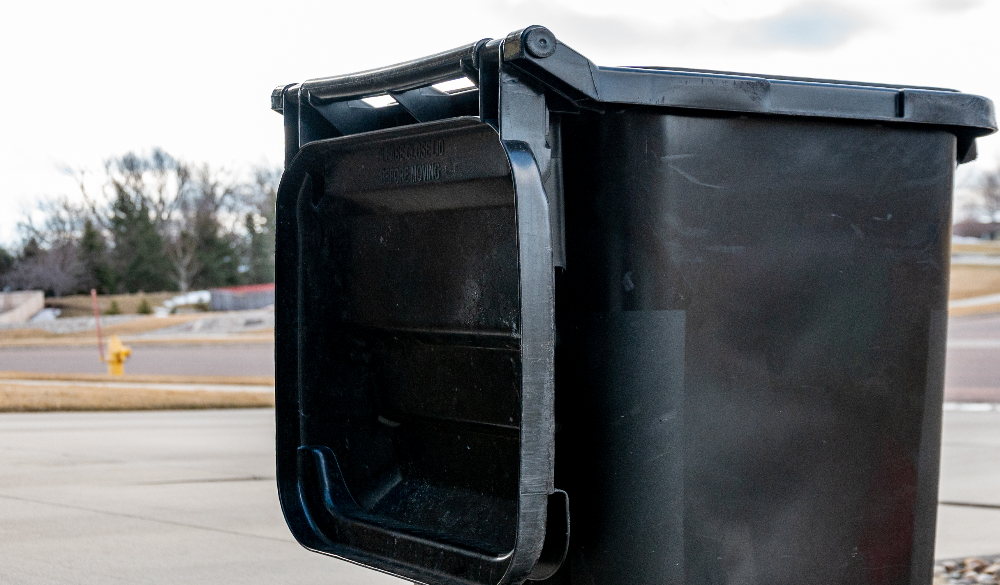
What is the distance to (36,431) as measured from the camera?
25.6 feet

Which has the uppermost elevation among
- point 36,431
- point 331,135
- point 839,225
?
point 331,135

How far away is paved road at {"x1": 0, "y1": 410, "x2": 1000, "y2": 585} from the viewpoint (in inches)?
150

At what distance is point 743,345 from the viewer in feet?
A: 6.57

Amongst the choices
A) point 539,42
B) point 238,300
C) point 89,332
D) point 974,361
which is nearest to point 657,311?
point 539,42

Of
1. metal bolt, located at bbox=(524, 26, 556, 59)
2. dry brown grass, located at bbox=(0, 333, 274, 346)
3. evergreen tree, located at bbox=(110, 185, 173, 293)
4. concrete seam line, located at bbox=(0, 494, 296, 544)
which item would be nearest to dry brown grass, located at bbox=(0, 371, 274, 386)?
concrete seam line, located at bbox=(0, 494, 296, 544)

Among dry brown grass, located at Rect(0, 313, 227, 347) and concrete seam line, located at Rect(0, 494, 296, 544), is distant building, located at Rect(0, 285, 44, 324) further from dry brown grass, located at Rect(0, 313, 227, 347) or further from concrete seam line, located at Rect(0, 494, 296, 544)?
concrete seam line, located at Rect(0, 494, 296, 544)

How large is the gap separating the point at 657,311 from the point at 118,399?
30.6 feet

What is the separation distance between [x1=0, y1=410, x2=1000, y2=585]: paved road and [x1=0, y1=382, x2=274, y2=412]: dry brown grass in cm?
149

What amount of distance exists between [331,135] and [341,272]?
0.35 metres

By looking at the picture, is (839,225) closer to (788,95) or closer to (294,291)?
(788,95)

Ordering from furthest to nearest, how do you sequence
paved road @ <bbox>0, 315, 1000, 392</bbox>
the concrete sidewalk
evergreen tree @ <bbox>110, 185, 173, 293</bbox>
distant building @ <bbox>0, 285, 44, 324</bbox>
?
evergreen tree @ <bbox>110, 185, 173, 293</bbox> → distant building @ <bbox>0, 285, 44, 324</bbox> → paved road @ <bbox>0, 315, 1000, 392</bbox> → the concrete sidewalk

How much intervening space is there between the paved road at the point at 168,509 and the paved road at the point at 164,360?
1052 cm

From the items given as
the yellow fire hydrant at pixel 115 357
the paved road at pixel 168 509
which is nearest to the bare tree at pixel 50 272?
the yellow fire hydrant at pixel 115 357

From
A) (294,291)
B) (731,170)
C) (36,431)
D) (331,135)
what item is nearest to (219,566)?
(294,291)
